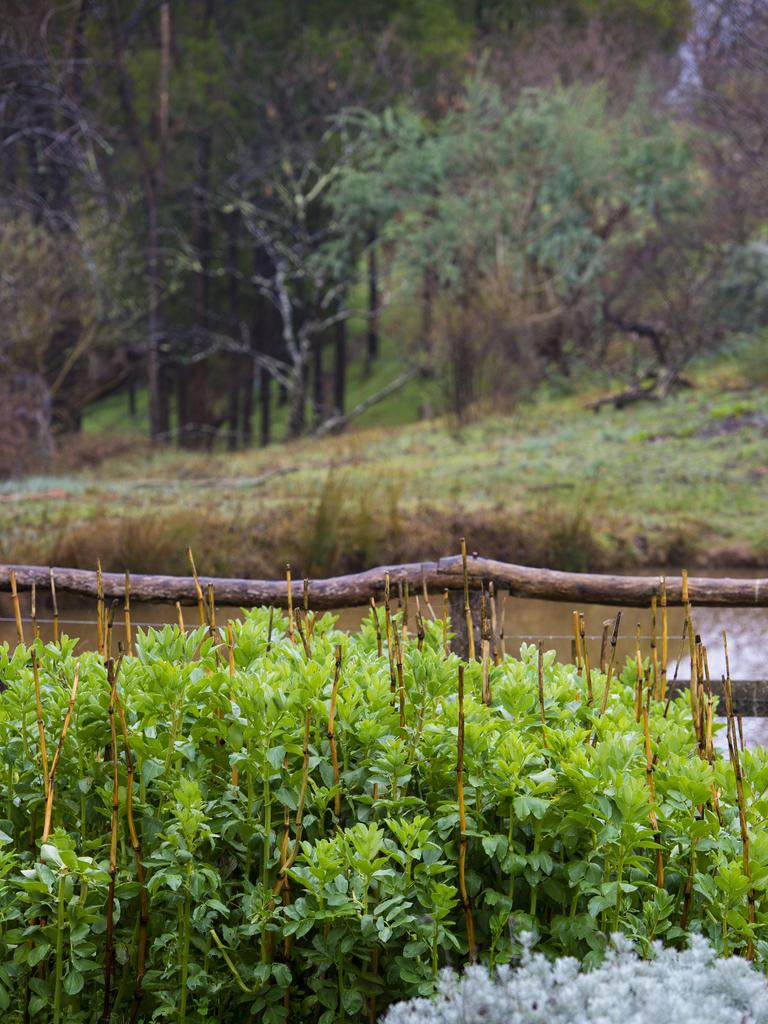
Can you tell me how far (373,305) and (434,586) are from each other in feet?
72.0

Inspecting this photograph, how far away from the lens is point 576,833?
1.92 meters

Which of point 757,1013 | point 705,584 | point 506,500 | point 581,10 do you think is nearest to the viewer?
point 757,1013

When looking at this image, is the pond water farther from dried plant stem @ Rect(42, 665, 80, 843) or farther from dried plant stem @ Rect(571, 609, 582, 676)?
dried plant stem @ Rect(42, 665, 80, 843)

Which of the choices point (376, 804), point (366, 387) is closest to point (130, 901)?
point (376, 804)

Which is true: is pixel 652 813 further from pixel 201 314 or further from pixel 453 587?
pixel 201 314

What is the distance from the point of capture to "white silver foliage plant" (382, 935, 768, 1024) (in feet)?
4.67

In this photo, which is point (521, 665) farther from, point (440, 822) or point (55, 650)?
point (55, 650)

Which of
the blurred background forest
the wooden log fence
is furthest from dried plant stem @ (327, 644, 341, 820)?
the blurred background forest

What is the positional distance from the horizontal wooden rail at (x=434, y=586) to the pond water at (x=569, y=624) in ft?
6.84

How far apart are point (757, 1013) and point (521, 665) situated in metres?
0.96

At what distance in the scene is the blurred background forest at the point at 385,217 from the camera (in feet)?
53.9

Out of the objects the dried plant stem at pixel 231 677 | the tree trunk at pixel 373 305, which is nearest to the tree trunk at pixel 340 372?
the tree trunk at pixel 373 305

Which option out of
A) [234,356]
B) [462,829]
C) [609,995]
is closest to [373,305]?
[234,356]

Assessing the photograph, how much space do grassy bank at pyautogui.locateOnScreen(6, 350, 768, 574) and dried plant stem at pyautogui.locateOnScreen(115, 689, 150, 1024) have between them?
20.3 ft
